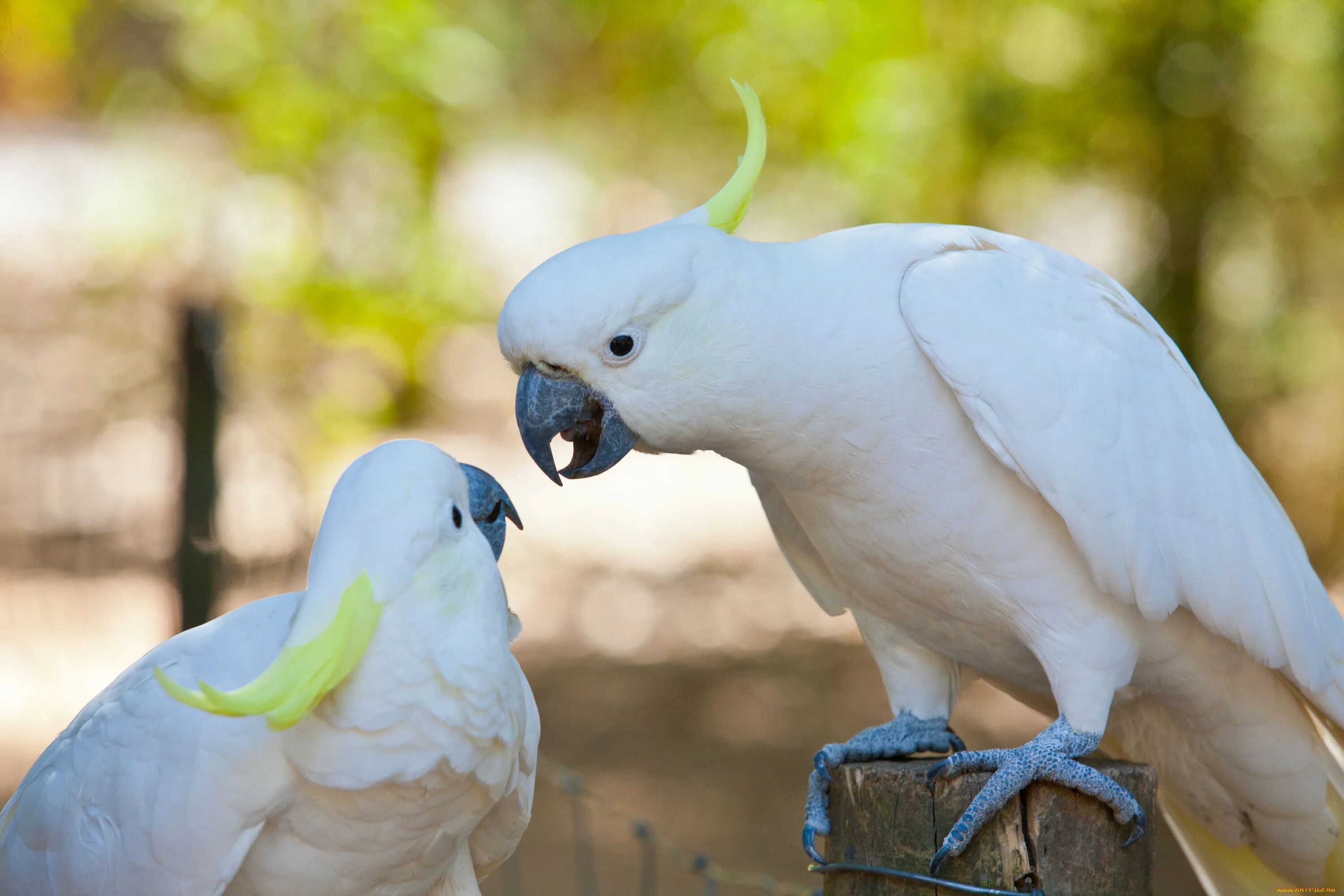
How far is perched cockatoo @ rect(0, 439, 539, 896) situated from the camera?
1.74 meters

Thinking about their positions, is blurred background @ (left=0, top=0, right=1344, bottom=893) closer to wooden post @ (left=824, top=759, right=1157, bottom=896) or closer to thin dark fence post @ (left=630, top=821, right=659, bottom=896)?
thin dark fence post @ (left=630, top=821, right=659, bottom=896)

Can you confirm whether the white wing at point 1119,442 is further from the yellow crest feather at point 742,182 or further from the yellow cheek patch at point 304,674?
the yellow cheek patch at point 304,674

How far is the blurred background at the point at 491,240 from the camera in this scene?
5.48 meters

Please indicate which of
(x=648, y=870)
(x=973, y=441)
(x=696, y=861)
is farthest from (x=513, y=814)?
(x=648, y=870)

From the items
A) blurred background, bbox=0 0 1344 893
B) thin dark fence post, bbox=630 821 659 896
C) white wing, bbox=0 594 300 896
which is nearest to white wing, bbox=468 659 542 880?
white wing, bbox=0 594 300 896

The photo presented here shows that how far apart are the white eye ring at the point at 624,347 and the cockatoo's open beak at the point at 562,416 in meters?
0.07

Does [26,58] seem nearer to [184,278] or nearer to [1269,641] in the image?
[184,278]

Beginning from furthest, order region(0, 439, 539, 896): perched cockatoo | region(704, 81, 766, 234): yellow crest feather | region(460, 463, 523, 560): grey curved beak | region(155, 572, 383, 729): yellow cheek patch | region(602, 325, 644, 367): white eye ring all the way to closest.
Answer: region(704, 81, 766, 234): yellow crest feather
region(602, 325, 644, 367): white eye ring
region(460, 463, 523, 560): grey curved beak
region(0, 439, 539, 896): perched cockatoo
region(155, 572, 383, 729): yellow cheek patch

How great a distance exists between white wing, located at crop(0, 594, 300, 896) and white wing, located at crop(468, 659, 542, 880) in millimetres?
414

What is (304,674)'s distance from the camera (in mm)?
1622

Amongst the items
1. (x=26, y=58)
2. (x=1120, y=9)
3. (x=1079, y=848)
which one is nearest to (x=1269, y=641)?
(x=1079, y=848)

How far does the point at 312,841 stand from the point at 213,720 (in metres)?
0.25

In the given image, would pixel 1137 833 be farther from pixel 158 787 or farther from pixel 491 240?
pixel 491 240

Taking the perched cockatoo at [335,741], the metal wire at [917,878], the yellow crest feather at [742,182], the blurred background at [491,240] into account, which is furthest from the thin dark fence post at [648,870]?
the yellow crest feather at [742,182]
